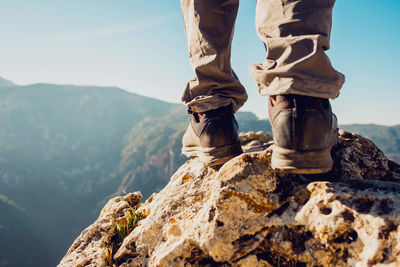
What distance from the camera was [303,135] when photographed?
1453 millimetres

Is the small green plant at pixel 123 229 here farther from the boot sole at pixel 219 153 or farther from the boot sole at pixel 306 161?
the boot sole at pixel 306 161

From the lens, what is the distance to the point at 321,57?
4.55 ft

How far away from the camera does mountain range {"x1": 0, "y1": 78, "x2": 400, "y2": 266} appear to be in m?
103

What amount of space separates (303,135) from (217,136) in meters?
0.69

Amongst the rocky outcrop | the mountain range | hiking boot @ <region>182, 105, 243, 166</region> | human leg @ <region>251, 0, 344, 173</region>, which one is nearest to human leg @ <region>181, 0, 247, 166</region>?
hiking boot @ <region>182, 105, 243, 166</region>

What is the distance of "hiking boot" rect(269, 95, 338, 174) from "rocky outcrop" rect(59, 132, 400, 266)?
0.16 meters

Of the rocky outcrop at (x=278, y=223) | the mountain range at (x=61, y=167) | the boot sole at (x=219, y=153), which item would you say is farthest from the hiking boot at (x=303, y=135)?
the mountain range at (x=61, y=167)

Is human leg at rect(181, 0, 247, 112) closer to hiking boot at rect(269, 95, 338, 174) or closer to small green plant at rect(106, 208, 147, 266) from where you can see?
hiking boot at rect(269, 95, 338, 174)

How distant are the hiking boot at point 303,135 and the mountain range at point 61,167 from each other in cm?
10411

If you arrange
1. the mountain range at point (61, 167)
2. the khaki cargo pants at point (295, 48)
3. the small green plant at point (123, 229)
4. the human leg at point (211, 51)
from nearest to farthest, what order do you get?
the khaki cargo pants at point (295, 48) < the human leg at point (211, 51) < the small green plant at point (123, 229) < the mountain range at point (61, 167)

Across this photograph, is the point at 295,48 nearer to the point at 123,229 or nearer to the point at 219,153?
the point at 219,153

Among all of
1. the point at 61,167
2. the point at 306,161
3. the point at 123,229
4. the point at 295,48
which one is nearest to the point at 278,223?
the point at 306,161

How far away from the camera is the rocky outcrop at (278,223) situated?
126cm

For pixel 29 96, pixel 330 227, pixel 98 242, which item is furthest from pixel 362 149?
pixel 29 96
